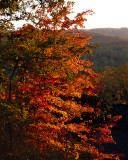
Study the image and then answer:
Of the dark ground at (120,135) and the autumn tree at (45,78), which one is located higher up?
the autumn tree at (45,78)

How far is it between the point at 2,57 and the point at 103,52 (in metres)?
74.9

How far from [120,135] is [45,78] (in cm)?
1423

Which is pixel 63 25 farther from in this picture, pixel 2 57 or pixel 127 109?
pixel 127 109

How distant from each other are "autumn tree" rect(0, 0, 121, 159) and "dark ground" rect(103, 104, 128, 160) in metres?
5.45

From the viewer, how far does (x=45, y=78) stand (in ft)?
33.5

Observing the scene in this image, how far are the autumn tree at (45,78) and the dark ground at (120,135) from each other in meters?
5.45

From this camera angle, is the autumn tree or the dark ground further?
the dark ground

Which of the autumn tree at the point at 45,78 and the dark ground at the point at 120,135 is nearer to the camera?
the autumn tree at the point at 45,78

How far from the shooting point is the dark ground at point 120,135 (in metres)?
16.1

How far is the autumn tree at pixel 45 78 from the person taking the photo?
27.3 feet

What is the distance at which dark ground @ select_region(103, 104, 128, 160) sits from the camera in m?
16.1

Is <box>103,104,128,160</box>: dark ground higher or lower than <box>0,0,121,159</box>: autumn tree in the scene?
lower

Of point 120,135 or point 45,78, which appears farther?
point 120,135

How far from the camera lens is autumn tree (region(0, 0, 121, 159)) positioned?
832cm
